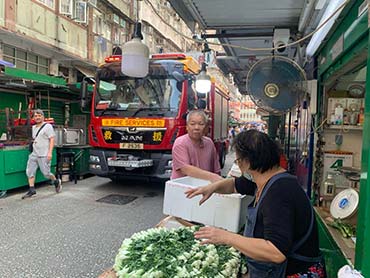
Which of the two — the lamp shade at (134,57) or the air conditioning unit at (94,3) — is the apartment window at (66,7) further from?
the lamp shade at (134,57)

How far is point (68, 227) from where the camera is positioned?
16.8ft

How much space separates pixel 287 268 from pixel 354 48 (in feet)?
5.21

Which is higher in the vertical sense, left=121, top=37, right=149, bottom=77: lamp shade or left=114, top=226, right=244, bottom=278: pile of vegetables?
left=121, top=37, right=149, bottom=77: lamp shade

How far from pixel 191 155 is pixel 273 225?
1759mm

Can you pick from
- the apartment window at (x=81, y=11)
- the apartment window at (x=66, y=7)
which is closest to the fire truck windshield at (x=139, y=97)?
the apartment window at (x=66, y=7)

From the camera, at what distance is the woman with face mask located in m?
1.43

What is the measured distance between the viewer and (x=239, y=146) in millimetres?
1685

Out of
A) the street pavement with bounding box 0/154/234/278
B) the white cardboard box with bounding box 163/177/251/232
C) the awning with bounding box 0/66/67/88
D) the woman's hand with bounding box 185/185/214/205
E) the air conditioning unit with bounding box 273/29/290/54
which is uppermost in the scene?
the air conditioning unit with bounding box 273/29/290/54

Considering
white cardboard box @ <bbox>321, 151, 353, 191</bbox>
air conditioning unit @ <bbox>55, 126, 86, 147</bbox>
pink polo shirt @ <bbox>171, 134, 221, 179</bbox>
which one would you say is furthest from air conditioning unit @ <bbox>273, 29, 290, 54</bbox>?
air conditioning unit @ <bbox>55, 126, 86, 147</bbox>

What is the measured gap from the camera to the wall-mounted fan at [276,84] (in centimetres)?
385

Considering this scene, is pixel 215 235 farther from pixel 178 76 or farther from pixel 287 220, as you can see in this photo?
pixel 178 76

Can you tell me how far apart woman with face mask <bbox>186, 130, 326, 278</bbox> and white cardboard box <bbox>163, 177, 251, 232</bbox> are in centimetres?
49

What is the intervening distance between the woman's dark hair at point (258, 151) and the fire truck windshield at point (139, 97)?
539cm

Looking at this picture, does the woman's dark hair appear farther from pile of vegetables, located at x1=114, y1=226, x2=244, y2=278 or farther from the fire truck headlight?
the fire truck headlight
